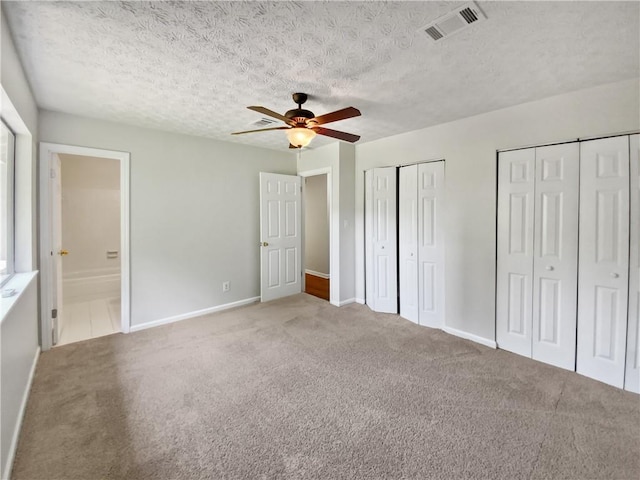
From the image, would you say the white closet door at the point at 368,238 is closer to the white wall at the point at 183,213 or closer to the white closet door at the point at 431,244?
the white closet door at the point at 431,244

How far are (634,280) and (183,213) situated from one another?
14.9 feet

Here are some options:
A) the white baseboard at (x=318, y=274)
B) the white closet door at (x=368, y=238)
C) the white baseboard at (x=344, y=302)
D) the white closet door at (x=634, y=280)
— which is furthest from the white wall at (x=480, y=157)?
the white baseboard at (x=318, y=274)

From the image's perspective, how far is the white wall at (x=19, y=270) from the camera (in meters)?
1.65

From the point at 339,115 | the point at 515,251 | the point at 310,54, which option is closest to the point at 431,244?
the point at 515,251

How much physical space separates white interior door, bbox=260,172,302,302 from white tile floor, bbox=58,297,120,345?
200 centimetres

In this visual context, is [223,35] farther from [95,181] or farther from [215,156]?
[95,181]

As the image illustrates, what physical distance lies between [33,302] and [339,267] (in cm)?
335

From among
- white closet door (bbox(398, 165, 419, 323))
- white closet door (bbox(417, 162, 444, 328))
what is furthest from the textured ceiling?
white closet door (bbox(398, 165, 419, 323))

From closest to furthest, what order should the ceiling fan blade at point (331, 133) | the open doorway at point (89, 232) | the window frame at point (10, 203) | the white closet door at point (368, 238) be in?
the window frame at point (10, 203) < the ceiling fan blade at point (331, 133) < the white closet door at point (368, 238) < the open doorway at point (89, 232)

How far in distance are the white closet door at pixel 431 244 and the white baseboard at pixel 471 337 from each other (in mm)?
130

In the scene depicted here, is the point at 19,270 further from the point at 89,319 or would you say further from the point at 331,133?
the point at 331,133

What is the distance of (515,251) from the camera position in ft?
9.66

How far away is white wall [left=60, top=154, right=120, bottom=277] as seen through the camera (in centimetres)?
504

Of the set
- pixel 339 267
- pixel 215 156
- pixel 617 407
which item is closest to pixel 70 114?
pixel 215 156
